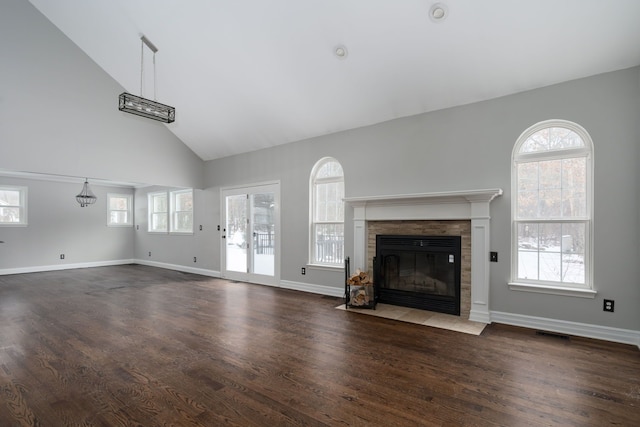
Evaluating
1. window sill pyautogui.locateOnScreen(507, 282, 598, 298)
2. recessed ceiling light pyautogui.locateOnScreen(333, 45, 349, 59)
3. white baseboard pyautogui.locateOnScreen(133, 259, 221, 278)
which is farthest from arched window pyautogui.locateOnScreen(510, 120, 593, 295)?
white baseboard pyautogui.locateOnScreen(133, 259, 221, 278)

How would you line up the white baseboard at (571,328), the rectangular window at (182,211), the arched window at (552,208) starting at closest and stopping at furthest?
the white baseboard at (571,328) < the arched window at (552,208) < the rectangular window at (182,211)

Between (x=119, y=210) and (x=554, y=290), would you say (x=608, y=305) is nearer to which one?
(x=554, y=290)

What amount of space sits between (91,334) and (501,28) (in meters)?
5.35

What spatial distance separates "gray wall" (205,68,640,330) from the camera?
3.32 m

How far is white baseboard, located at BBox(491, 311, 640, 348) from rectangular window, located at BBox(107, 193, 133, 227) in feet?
32.9

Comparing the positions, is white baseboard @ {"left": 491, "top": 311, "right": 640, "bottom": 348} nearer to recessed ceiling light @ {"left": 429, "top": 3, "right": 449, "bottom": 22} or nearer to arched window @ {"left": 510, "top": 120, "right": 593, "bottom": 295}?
arched window @ {"left": 510, "top": 120, "right": 593, "bottom": 295}

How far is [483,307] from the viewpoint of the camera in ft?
13.1

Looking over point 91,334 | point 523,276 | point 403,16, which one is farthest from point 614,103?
point 91,334

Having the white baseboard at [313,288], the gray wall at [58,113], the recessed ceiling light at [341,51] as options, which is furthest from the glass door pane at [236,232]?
the recessed ceiling light at [341,51]

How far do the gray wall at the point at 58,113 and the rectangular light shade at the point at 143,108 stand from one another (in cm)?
225

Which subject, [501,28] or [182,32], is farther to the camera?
[182,32]

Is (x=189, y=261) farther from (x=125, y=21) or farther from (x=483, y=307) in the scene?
(x=483, y=307)

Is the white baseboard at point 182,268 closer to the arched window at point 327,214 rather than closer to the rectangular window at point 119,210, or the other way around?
the rectangular window at point 119,210

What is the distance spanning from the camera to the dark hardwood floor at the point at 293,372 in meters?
2.11
